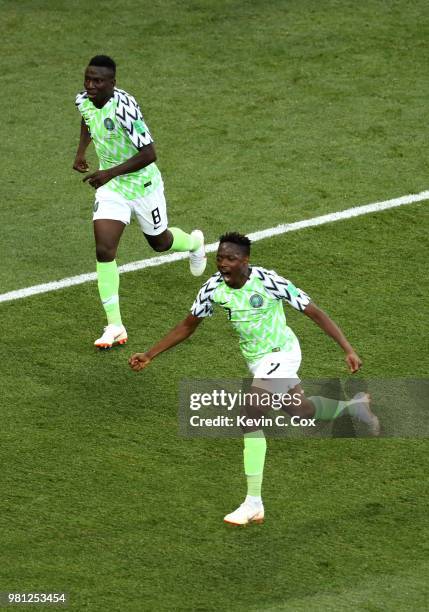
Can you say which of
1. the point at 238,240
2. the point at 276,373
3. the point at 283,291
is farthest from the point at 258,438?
the point at 238,240

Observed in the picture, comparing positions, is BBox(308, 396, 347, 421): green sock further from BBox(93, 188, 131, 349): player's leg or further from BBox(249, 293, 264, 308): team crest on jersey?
BBox(93, 188, 131, 349): player's leg

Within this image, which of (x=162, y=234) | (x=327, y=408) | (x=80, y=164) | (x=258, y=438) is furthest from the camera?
(x=80, y=164)

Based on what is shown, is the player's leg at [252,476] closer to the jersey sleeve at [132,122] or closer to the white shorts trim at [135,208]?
the white shorts trim at [135,208]

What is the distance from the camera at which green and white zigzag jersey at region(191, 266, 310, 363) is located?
982cm

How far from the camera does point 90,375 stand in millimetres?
11812

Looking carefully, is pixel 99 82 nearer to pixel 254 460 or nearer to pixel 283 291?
pixel 283 291

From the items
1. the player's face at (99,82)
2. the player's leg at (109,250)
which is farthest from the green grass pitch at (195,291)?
the player's face at (99,82)

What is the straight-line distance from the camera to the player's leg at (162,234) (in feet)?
40.1

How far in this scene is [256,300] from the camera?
984 cm

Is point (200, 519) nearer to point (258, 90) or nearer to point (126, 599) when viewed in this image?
point (126, 599)

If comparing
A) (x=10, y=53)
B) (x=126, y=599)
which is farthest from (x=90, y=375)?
(x=10, y=53)

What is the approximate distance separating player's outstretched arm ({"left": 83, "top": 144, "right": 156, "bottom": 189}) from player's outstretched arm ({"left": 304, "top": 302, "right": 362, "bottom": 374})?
2.62 m

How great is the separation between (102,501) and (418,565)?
91.1 inches

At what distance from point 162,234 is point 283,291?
2942 mm
